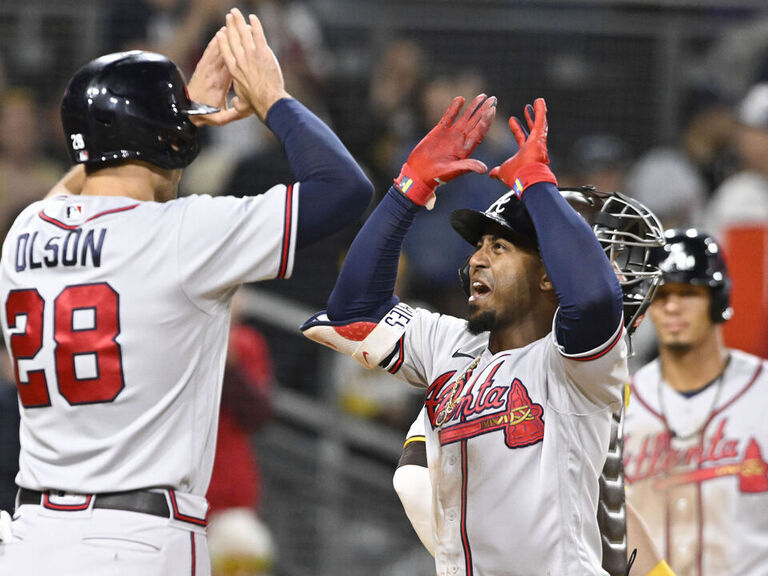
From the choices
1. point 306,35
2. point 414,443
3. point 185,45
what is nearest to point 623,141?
point 306,35

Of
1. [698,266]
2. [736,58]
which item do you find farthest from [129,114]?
[736,58]

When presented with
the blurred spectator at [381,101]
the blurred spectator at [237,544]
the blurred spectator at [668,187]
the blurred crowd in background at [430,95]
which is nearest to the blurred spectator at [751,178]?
the blurred crowd in background at [430,95]

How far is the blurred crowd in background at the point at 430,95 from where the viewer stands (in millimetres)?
6840

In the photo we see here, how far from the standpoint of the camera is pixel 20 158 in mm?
6961

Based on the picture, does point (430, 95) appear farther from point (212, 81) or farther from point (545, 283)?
point (545, 283)

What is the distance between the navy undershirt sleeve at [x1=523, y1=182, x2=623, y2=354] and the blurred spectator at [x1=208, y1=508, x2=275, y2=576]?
3.46 m

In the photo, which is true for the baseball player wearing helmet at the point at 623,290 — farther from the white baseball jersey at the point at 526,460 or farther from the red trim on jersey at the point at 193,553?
the red trim on jersey at the point at 193,553

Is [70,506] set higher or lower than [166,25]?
lower

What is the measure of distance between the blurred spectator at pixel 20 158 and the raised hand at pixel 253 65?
426 centimetres

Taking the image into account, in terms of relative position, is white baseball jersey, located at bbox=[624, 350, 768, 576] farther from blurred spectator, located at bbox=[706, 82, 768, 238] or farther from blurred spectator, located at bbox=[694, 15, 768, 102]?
blurred spectator, located at bbox=[694, 15, 768, 102]

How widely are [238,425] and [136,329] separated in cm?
307

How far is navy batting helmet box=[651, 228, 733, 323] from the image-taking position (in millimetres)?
4004

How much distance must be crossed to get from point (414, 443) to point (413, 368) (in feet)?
0.65

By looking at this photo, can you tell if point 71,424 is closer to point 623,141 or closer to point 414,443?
point 414,443
